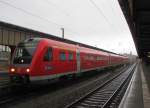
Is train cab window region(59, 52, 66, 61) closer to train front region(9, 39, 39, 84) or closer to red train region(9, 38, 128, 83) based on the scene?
red train region(9, 38, 128, 83)

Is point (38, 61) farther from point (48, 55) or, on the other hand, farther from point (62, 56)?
point (62, 56)

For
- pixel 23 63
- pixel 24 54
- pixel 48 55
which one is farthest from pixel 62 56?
pixel 23 63

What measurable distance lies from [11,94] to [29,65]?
2.14 metres

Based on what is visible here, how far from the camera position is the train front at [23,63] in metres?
14.2

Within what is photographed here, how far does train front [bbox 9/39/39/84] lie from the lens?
14156 millimetres

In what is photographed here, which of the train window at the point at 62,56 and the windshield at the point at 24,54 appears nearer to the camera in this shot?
the windshield at the point at 24,54

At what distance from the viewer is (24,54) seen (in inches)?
593

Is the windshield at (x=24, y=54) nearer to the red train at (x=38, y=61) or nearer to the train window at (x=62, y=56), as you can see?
the red train at (x=38, y=61)

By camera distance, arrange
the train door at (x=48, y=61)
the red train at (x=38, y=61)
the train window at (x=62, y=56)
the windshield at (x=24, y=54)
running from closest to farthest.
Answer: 1. the red train at (x=38, y=61)
2. the windshield at (x=24, y=54)
3. the train door at (x=48, y=61)
4. the train window at (x=62, y=56)

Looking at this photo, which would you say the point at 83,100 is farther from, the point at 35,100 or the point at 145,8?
the point at 145,8

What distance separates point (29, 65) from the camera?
14.2m

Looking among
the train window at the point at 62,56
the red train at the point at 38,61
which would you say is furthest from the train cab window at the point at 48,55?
the train window at the point at 62,56

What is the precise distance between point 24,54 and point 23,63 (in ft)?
1.91

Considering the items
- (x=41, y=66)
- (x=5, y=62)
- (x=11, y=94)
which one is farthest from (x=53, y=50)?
(x=5, y=62)
